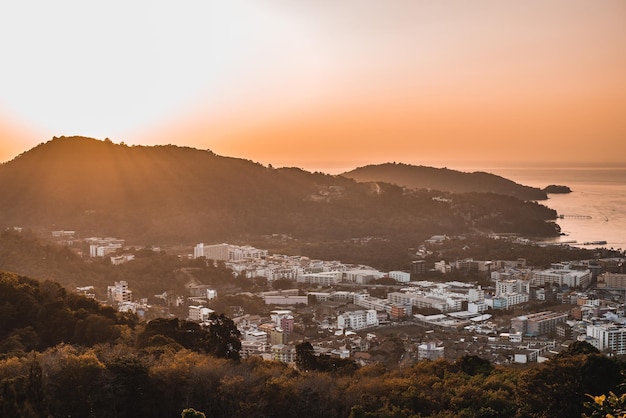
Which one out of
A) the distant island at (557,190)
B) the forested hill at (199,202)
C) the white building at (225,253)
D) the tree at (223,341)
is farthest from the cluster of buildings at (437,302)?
the distant island at (557,190)

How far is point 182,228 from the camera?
34281 millimetres

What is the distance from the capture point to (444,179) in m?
63.4

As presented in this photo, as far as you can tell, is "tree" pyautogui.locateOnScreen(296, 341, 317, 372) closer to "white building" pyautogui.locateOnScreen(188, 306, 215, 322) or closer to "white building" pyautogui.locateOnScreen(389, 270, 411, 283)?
"white building" pyautogui.locateOnScreen(188, 306, 215, 322)

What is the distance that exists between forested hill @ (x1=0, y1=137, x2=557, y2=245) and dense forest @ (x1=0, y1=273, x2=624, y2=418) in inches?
942

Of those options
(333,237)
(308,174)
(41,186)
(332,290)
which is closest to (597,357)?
(332,290)

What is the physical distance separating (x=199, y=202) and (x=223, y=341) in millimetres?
28938

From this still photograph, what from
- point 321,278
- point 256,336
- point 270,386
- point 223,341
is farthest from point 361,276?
point 270,386

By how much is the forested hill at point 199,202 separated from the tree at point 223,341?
22135mm

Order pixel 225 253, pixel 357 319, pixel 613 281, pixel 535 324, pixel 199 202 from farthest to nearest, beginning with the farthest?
pixel 199 202
pixel 225 253
pixel 613 281
pixel 357 319
pixel 535 324

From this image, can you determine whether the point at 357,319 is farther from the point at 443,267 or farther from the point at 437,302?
the point at 443,267

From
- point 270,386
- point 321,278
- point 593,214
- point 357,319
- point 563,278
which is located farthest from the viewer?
point 593,214

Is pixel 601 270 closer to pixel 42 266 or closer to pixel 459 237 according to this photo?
pixel 459 237

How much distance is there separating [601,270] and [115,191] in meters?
26.4

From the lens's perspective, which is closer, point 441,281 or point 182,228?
point 441,281
